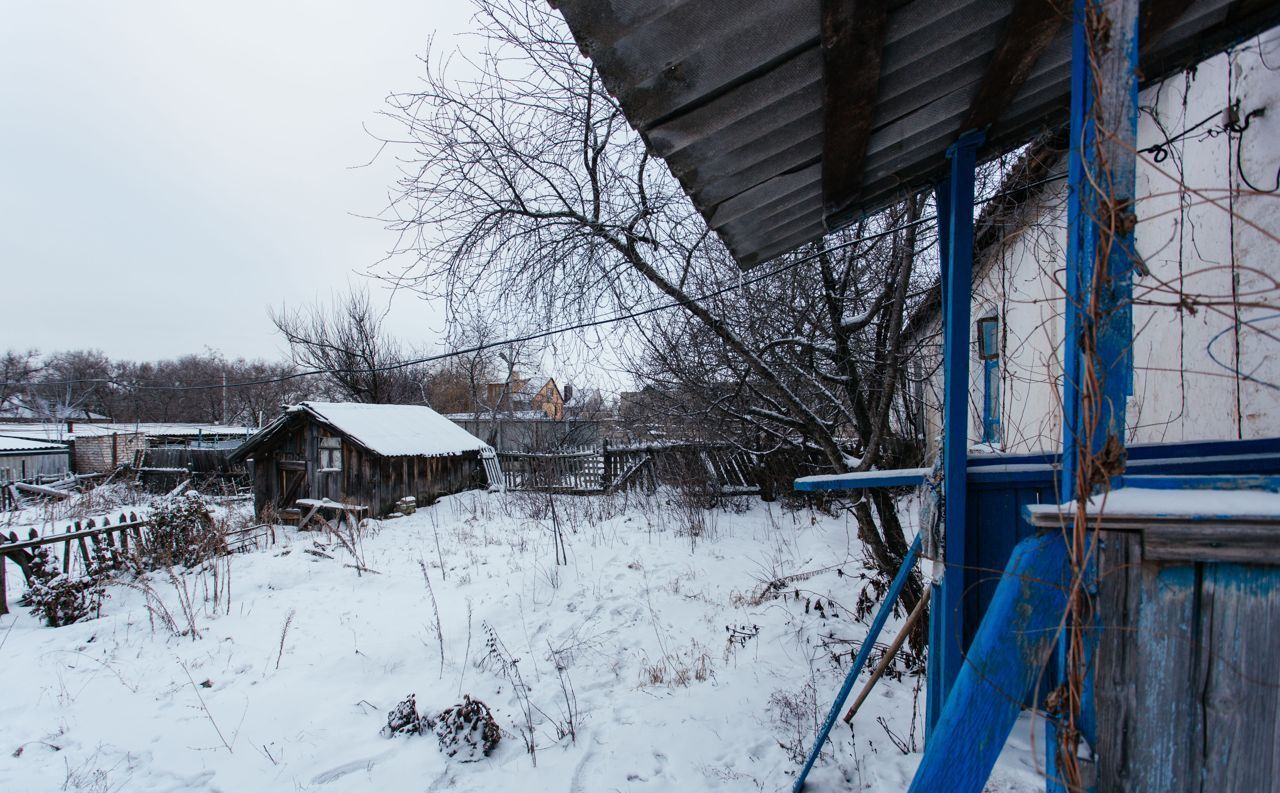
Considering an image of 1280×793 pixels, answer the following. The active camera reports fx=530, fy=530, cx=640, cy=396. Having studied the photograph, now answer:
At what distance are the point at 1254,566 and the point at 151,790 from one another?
4.74m

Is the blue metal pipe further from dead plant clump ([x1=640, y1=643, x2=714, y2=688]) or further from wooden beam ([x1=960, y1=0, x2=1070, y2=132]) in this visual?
wooden beam ([x1=960, y1=0, x2=1070, y2=132])

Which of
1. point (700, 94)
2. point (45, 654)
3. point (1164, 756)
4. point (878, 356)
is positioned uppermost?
point (700, 94)

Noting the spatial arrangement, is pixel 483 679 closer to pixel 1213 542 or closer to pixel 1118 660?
pixel 1118 660

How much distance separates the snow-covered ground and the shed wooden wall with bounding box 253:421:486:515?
526 centimetres

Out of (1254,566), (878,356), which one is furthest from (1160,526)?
(878,356)

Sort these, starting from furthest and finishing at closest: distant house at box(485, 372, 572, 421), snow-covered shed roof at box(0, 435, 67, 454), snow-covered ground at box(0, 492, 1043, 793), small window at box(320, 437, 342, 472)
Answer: snow-covered shed roof at box(0, 435, 67, 454) < distant house at box(485, 372, 572, 421) < small window at box(320, 437, 342, 472) < snow-covered ground at box(0, 492, 1043, 793)

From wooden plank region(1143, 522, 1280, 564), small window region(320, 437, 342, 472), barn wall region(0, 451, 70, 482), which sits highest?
wooden plank region(1143, 522, 1280, 564)

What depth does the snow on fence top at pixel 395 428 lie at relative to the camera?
12516 millimetres

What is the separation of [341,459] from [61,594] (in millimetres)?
7068

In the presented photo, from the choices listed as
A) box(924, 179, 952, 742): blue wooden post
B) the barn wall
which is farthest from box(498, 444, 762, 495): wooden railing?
the barn wall

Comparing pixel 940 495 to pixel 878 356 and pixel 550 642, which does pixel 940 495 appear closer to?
pixel 878 356

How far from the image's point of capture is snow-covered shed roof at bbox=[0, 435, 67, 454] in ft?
76.0

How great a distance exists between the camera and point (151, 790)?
9.86 feet

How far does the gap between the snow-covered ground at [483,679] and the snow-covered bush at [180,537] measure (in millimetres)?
335
